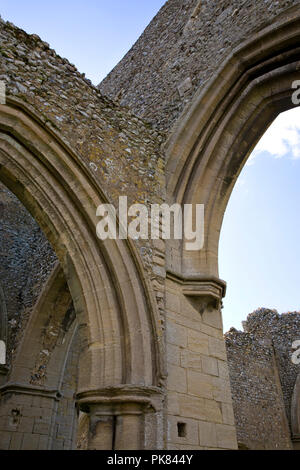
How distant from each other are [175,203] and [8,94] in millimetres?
2023

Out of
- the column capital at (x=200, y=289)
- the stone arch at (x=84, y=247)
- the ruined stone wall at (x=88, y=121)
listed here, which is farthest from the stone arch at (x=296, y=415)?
the stone arch at (x=84, y=247)

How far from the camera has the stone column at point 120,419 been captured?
2904 mm

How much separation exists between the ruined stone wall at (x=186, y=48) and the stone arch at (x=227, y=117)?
188 millimetres

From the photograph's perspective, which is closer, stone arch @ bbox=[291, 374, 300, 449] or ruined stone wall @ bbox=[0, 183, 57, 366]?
ruined stone wall @ bbox=[0, 183, 57, 366]

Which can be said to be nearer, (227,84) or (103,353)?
(103,353)

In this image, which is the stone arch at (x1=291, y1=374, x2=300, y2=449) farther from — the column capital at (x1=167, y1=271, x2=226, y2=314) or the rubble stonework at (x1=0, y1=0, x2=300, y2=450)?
the column capital at (x1=167, y1=271, x2=226, y2=314)

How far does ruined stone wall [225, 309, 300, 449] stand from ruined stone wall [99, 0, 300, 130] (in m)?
7.39

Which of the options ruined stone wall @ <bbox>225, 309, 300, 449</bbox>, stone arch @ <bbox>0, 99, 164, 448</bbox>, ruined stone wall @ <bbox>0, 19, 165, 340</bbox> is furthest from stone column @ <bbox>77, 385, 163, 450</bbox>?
ruined stone wall @ <bbox>225, 309, 300, 449</bbox>

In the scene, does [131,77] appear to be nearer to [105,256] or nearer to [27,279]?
[27,279]

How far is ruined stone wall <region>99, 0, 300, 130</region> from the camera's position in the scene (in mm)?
4816

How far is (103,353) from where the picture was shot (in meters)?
3.19

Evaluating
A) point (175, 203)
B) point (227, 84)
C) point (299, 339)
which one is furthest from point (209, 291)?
point (299, 339)
